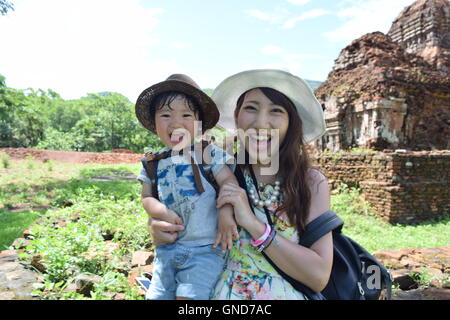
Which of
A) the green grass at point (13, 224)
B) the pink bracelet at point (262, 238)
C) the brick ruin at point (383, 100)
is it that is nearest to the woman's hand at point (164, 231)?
the pink bracelet at point (262, 238)

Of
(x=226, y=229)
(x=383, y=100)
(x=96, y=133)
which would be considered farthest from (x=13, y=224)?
(x=96, y=133)

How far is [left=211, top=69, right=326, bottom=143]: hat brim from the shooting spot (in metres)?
1.50

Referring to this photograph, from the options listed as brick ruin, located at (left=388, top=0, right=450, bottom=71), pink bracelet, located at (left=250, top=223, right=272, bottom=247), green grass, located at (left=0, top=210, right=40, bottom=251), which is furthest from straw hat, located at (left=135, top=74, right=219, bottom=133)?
brick ruin, located at (left=388, top=0, right=450, bottom=71)

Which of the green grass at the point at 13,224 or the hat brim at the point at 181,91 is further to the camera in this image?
the green grass at the point at 13,224

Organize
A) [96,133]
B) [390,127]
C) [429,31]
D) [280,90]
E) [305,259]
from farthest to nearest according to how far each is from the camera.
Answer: [96,133] < [429,31] < [390,127] < [280,90] < [305,259]

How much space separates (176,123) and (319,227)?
806 millimetres

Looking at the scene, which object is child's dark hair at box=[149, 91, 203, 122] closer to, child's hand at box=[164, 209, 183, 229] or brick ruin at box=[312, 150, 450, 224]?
child's hand at box=[164, 209, 183, 229]

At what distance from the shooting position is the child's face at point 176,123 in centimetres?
152

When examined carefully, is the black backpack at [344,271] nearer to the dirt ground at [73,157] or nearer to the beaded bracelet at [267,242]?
the beaded bracelet at [267,242]

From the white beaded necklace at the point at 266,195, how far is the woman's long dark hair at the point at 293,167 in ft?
0.14

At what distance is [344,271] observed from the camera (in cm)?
149

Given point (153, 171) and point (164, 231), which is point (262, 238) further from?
point (153, 171)
